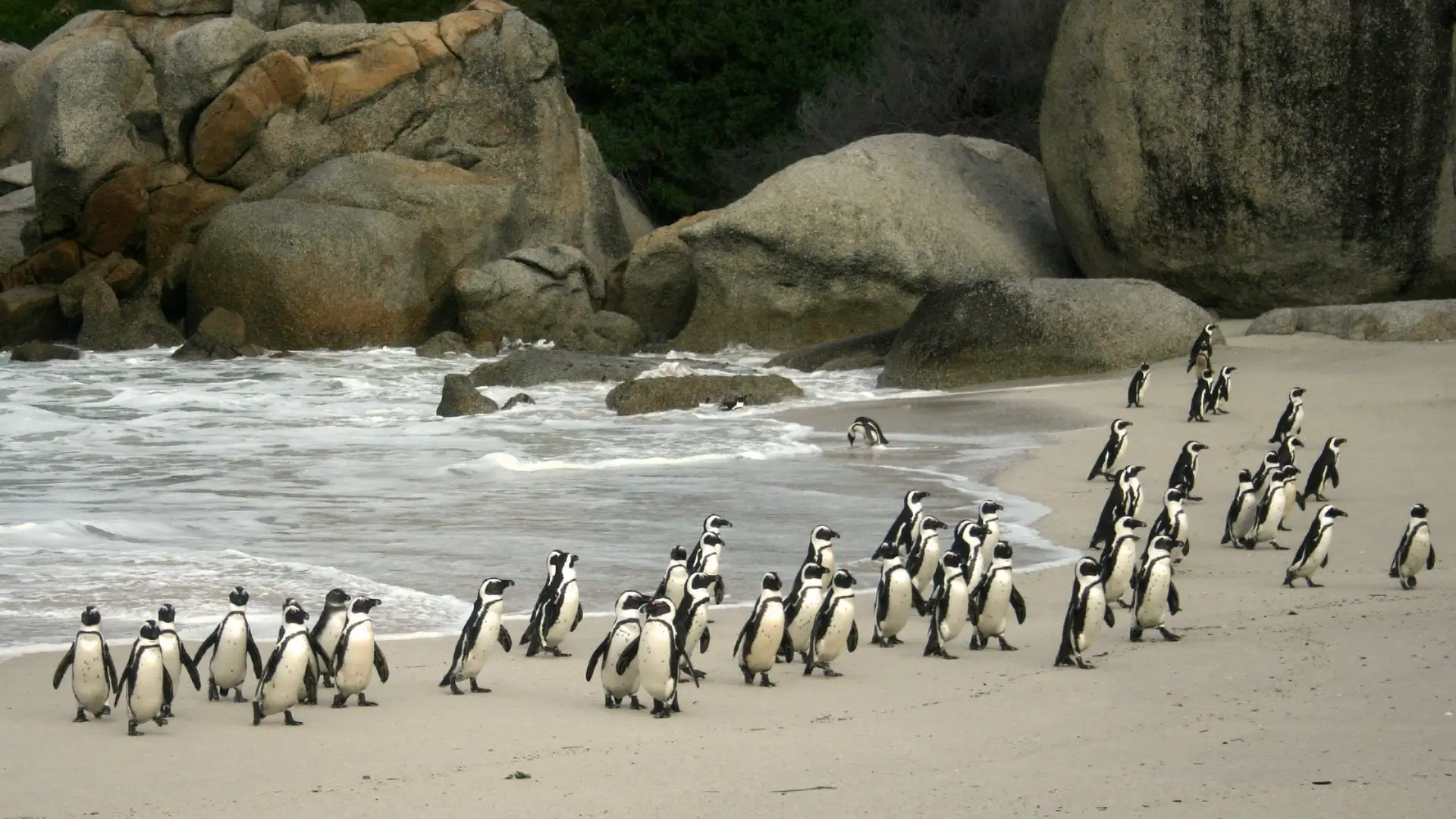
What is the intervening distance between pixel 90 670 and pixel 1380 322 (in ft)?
44.0

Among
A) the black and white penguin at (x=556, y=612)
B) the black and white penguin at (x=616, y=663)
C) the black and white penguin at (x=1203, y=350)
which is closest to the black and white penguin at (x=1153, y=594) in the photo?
the black and white penguin at (x=616, y=663)

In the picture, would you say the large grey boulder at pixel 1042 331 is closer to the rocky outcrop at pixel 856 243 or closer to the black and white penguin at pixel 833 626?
the rocky outcrop at pixel 856 243

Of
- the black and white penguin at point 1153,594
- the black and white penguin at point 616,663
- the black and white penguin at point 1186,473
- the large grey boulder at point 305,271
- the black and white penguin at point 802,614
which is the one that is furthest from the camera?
the large grey boulder at point 305,271

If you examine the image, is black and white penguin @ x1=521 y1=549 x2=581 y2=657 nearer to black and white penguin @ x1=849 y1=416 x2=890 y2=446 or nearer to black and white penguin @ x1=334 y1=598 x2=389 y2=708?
black and white penguin @ x1=334 y1=598 x2=389 y2=708

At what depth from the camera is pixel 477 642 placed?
6.58m

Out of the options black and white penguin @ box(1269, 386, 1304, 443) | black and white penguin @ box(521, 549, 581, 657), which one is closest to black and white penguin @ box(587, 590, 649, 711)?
black and white penguin @ box(521, 549, 581, 657)

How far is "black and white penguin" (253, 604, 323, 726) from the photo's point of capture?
6.12 m

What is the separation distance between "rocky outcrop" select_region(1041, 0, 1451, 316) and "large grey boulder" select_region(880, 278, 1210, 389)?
6.46ft

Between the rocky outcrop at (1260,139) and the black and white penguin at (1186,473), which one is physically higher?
the rocky outcrop at (1260,139)

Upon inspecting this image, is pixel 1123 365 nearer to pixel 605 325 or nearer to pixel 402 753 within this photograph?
pixel 605 325

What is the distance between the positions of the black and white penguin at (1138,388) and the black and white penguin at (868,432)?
2.43 meters

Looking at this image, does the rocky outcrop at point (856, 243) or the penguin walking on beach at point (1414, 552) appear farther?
the rocky outcrop at point (856, 243)

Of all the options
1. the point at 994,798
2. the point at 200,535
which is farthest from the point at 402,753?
the point at 200,535

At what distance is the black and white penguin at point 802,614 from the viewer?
278 inches
